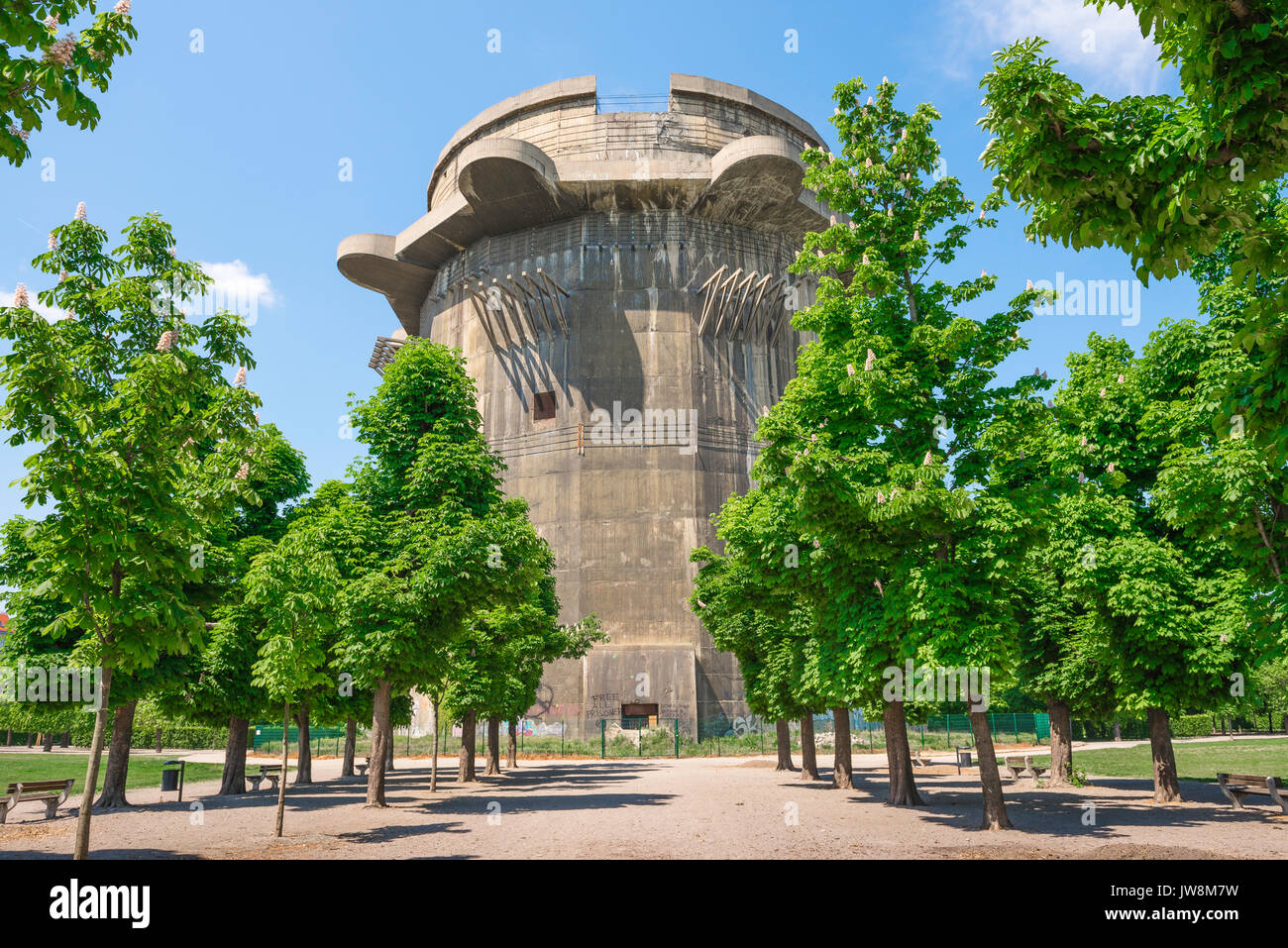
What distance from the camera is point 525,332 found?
5875 centimetres

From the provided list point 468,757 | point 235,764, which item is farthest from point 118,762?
point 468,757

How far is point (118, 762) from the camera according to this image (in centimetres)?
2475

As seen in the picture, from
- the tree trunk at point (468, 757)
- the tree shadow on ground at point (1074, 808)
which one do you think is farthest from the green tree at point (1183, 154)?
the tree trunk at point (468, 757)

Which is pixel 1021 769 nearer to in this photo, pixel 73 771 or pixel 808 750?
pixel 808 750

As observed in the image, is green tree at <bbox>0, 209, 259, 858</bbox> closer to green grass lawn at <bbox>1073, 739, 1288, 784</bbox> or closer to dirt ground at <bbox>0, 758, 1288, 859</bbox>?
dirt ground at <bbox>0, 758, 1288, 859</bbox>

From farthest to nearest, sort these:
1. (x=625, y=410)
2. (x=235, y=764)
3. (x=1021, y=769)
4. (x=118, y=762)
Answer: (x=625, y=410), (x=1021, y=769), (x=235, y=764), (x=118, y=762)

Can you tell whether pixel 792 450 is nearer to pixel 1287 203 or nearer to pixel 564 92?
pixel 1287 203

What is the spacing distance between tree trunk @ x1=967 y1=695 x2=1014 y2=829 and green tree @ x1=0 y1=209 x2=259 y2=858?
1418 centimetres

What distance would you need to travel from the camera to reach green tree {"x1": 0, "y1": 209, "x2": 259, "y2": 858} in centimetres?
999

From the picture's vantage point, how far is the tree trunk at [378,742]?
20552mm

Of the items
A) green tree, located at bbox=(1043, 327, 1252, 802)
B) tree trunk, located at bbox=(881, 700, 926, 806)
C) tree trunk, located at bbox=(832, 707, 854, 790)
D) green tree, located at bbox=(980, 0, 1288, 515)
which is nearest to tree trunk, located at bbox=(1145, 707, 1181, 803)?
green tree, located at bbox=(1043, 327, 1252, 802)

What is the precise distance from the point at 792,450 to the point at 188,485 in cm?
1008

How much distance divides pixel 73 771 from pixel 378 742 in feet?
86.9

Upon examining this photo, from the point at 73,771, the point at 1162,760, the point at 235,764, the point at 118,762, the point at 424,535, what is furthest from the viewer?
the point at 73,771
